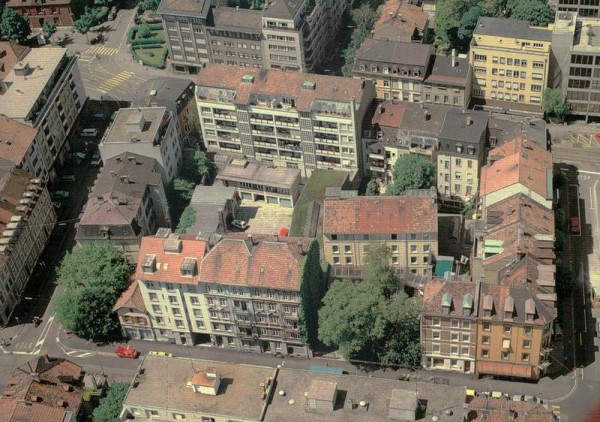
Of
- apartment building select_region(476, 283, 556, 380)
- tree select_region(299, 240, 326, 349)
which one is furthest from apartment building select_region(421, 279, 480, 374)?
tree select_region(299, 240, 326, 349)

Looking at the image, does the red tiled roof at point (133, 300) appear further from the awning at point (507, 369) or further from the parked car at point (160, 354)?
the awning at point (507, 369)

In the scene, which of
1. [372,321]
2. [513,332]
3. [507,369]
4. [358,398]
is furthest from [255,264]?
[507,369]

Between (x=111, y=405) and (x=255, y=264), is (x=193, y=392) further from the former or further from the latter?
(x=255, y=264)

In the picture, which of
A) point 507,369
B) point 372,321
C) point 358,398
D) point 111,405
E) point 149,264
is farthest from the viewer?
point 149,264

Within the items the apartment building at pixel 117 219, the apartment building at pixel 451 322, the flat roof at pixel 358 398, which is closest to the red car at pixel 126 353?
the apartment building at pixel 117 219

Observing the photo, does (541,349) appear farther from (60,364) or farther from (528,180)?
(60,364)

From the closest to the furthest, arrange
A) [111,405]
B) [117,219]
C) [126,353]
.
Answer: [111,405] → [126,353] → [117,219]
